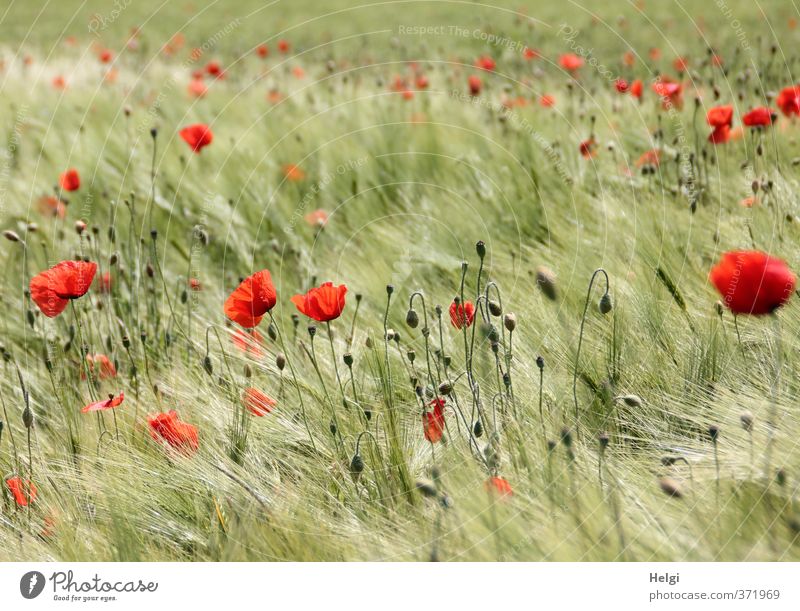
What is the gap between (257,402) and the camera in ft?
4.84

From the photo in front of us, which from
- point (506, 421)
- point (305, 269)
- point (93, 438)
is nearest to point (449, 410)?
point (506, 421)

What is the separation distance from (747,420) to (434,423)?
0.45 meters

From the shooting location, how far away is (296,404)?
153 cm

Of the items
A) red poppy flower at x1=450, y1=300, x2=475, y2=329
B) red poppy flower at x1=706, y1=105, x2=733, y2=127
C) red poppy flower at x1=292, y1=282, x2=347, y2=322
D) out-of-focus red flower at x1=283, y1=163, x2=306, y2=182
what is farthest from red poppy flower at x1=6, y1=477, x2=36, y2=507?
red poppy flower at x1=706, y1=105, x2=733, y2=127

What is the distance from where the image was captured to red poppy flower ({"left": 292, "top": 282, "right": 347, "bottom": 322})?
137cm

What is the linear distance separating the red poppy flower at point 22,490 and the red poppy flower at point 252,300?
41 cm

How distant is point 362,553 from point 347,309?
72 cm

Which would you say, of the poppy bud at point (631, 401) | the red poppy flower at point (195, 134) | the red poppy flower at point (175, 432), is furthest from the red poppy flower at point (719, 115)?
the red poppy flower at point (175, 432)

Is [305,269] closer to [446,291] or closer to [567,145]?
[446,291]

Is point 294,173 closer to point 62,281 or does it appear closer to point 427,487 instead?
point 62,281

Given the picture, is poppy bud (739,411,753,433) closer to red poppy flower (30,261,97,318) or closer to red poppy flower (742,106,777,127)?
red poppy flower (742,106,777,127)
